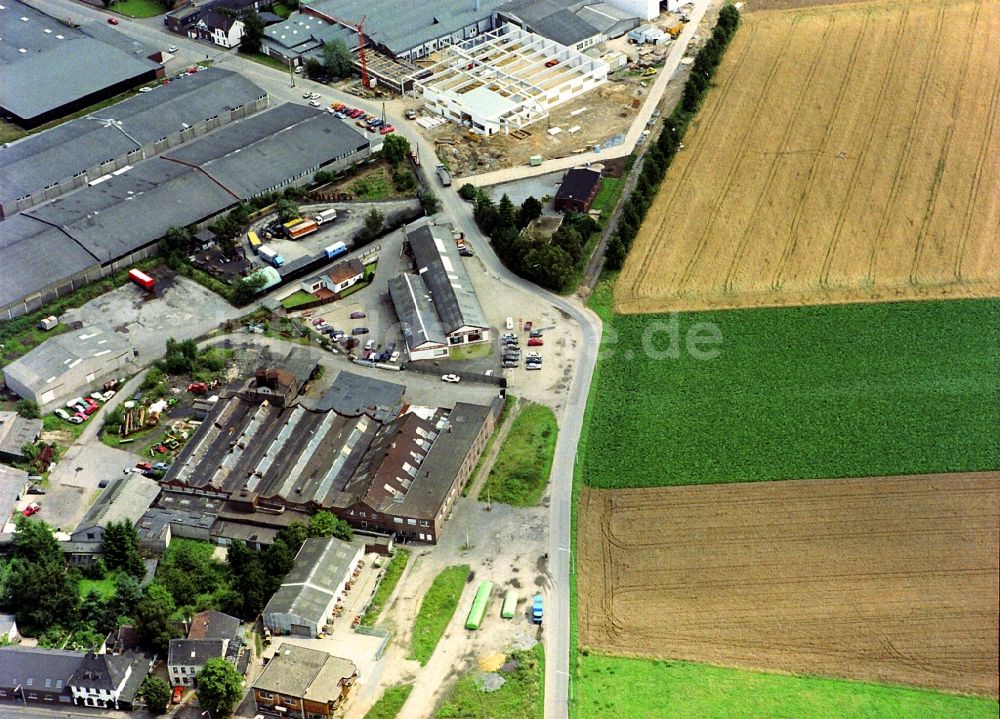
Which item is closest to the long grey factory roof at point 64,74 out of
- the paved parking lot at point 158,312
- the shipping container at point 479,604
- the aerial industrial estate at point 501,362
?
the aerial industrial estate at point 501,362

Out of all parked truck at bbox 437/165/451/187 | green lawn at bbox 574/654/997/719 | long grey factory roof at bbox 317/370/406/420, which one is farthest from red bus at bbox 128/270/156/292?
green lawn at bbox 574/654/997/719

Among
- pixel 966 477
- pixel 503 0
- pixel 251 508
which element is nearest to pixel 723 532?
pixel 966 477

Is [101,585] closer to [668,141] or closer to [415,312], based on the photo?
[415,312]

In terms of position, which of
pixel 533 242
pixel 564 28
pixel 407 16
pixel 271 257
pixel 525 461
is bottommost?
pixel 564 28

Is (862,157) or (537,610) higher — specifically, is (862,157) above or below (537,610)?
below

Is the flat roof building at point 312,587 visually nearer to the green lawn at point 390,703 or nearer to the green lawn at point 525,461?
the green lawn at point 390,703

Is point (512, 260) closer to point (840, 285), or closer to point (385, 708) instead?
point (840, 285)

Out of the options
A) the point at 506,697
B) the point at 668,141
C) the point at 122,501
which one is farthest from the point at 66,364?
the point at 668,141
